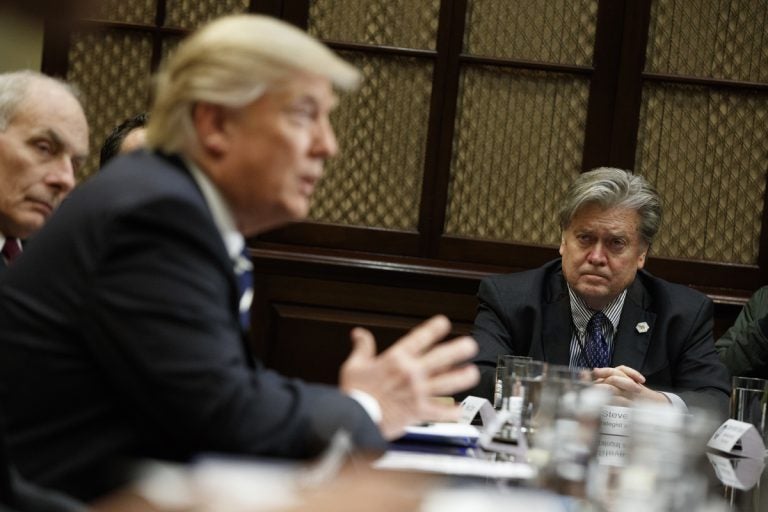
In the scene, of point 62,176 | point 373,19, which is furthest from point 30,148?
point 373,19

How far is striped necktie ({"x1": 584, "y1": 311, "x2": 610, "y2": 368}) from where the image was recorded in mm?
3523

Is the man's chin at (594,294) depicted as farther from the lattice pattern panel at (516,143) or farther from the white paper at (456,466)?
the white paper at (456,466)

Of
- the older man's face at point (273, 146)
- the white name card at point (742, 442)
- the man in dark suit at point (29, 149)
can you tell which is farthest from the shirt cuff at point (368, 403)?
the man in dark suit at point (29, 149)

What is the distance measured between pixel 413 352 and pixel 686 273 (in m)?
3.12

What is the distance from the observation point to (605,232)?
3623 mm

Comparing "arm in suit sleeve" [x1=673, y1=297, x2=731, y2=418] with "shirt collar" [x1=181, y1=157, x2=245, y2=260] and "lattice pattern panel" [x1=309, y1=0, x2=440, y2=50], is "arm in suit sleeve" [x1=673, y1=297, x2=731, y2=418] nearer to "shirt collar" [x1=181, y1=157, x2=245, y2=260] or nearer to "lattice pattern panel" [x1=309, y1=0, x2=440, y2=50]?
"lattice pattern panel" [x1=309, y1=0, x2=440, y2=50]

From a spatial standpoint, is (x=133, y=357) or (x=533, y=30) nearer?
(x=133, y=357)

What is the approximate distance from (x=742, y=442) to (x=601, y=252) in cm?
120

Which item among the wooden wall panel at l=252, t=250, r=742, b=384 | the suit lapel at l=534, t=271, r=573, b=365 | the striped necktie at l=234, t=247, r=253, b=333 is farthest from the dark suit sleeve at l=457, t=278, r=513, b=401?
the striped necktie at l=234, t=247, r=253, b=333

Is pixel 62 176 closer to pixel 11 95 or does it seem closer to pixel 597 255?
pixel 11 95

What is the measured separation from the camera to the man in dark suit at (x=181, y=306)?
4.78 ft

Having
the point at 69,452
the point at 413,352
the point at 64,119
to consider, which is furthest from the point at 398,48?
Result: the point at 69,452

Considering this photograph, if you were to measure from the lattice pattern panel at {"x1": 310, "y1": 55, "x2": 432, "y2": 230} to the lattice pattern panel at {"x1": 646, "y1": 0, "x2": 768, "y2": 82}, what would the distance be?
3.14ft

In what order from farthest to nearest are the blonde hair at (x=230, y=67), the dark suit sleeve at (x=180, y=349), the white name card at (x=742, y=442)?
the white name card at (x=742, y=442), the blonde hair at (x=230, y=67), the dark suit sleeve at (x=180, y=349)
